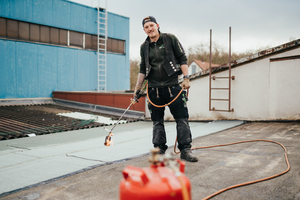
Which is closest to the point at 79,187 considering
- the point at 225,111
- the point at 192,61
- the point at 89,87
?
the point at 225,111

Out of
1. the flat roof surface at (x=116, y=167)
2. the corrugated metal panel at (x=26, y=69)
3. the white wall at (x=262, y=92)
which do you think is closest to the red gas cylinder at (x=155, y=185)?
the flat roof surface at (x=116, y=167)

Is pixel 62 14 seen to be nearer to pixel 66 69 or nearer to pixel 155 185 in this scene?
pixel 66 69

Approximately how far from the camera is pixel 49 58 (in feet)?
43.7

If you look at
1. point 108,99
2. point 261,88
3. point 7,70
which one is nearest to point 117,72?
point 7,70

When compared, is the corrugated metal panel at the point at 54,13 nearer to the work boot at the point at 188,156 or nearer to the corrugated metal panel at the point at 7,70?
the corrugated metal panel at the point at 7,70

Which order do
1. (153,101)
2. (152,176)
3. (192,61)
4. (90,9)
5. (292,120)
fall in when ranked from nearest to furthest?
(152,176) → (153,101) → (292,120) → (90,9) → (192,61)

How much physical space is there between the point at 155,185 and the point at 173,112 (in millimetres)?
2286

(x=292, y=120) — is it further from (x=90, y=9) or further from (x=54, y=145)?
(x=90, y=9)

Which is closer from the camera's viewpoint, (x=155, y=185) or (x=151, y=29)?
(x=155, y=185)

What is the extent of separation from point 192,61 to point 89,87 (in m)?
28.2

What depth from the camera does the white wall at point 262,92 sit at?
6.71 meters

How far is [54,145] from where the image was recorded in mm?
4836

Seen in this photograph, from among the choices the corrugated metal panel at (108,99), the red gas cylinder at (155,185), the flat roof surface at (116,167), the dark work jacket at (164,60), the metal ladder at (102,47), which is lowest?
the flat roof surface at (116,167)

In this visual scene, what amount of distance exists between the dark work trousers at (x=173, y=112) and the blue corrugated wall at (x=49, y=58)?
35.2 feet
